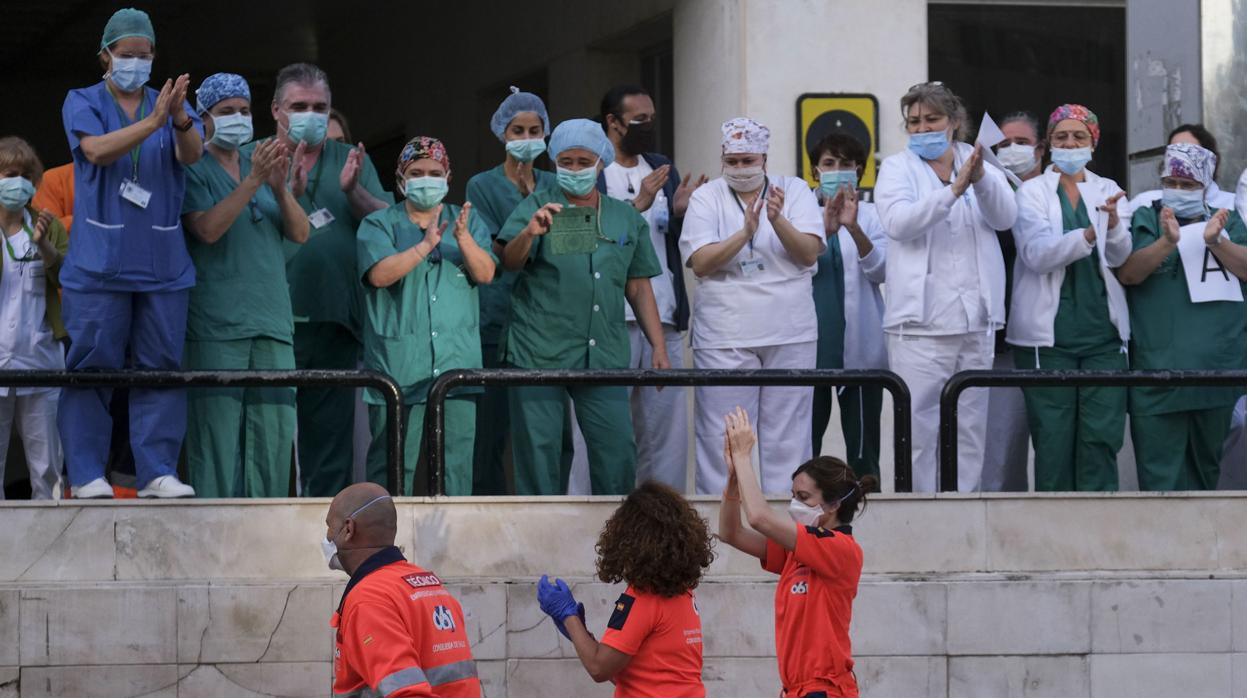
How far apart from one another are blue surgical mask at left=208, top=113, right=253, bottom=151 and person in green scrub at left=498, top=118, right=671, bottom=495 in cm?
127

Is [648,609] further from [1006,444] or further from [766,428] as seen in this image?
[1006,444]

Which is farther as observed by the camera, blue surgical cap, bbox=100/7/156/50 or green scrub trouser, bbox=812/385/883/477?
green scrub trouser, bbox=812/385/883/477

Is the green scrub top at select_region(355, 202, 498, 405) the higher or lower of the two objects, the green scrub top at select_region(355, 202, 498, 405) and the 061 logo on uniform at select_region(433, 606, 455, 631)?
the higher

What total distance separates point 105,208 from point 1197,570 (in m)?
5.15

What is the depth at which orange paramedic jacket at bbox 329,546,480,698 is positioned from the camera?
19.3 ft

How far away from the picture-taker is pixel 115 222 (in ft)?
28.5

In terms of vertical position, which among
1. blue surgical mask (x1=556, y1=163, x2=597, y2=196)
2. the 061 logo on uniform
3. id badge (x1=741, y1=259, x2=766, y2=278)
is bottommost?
the 061 logo on uniform

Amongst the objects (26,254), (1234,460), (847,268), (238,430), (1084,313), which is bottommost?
(1234,460)

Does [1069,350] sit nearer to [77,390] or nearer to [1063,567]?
[1063,567]

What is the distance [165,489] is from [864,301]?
3.71 metres

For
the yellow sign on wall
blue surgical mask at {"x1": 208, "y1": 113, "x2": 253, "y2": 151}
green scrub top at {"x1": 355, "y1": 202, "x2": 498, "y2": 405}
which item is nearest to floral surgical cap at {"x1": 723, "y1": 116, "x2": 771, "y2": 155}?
green scrub top at {"x1": 355, "y1": 202, "x2": 498, "y2": 405}

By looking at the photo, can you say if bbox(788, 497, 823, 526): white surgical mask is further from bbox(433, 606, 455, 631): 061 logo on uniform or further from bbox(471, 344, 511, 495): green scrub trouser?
bbox(471, 344, 511, 495): green scrub trouser

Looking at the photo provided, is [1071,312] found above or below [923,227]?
below

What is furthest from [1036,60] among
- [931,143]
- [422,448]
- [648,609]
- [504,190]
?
[648,609]
